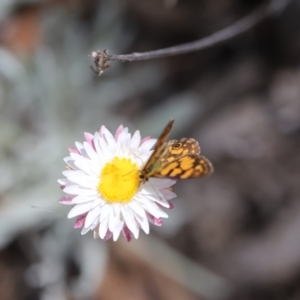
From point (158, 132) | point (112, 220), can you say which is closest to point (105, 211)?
point (112, 220)

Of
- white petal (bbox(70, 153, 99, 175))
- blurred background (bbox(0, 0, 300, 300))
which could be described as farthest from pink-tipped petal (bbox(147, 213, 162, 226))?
blurred background (bbox(0, 0, 300, 300))

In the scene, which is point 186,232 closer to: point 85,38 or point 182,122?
point 182,122

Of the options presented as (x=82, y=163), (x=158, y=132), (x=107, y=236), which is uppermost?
(x=158, y=132)

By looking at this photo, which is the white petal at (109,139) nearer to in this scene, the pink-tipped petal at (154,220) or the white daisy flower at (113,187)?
the white daisy flower at (113,187)

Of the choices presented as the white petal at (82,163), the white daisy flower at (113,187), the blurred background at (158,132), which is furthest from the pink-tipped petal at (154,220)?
the blurred background at (158,132)

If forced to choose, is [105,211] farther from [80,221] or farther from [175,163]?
[175,163]

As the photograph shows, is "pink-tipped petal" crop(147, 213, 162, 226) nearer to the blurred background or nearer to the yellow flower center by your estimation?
the yellow flower center

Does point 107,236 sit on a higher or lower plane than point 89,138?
lower
